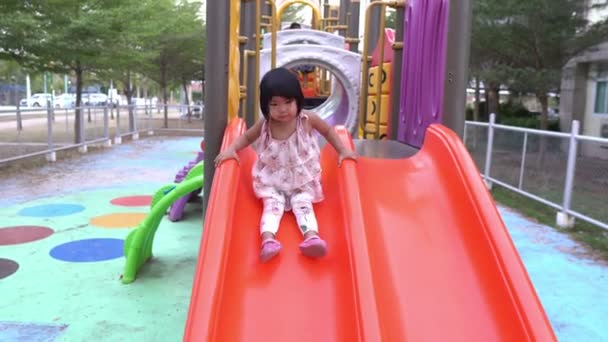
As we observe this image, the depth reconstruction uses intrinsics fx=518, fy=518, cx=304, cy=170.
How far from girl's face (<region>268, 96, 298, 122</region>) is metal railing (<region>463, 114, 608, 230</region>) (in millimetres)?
3039

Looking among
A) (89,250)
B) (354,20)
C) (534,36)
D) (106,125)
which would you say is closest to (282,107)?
(89,250)

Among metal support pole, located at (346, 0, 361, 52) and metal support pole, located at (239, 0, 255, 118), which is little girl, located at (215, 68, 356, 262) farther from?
metal support pole, located at (346, 0, 361, 52)

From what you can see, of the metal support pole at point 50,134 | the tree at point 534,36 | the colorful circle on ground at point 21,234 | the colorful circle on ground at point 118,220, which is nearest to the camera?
the colorful circle on ground at point 21,234

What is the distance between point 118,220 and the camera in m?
5.89

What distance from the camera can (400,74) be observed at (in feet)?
14.7

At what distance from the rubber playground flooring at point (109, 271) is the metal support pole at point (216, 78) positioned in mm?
1005

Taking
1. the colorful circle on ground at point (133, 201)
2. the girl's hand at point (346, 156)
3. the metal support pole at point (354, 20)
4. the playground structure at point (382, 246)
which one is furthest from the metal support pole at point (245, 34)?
the colorful circle on ground at point (133, 201)

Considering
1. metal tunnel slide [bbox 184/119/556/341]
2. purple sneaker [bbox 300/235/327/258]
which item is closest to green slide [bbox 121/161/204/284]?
metal tunnel slide [bbox 184/119/556/341]

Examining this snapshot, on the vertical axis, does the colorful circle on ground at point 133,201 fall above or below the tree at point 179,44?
below

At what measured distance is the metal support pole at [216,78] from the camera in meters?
3.28

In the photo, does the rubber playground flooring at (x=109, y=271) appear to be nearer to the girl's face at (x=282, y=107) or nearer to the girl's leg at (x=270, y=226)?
the girl's leg at (x=270, y=226)

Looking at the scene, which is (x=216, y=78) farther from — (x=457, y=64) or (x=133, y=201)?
(x=133, y=201)

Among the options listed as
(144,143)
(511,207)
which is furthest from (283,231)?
(144,143)

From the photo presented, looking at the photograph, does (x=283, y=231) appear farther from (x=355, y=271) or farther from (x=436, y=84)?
(x=436, y=84)
